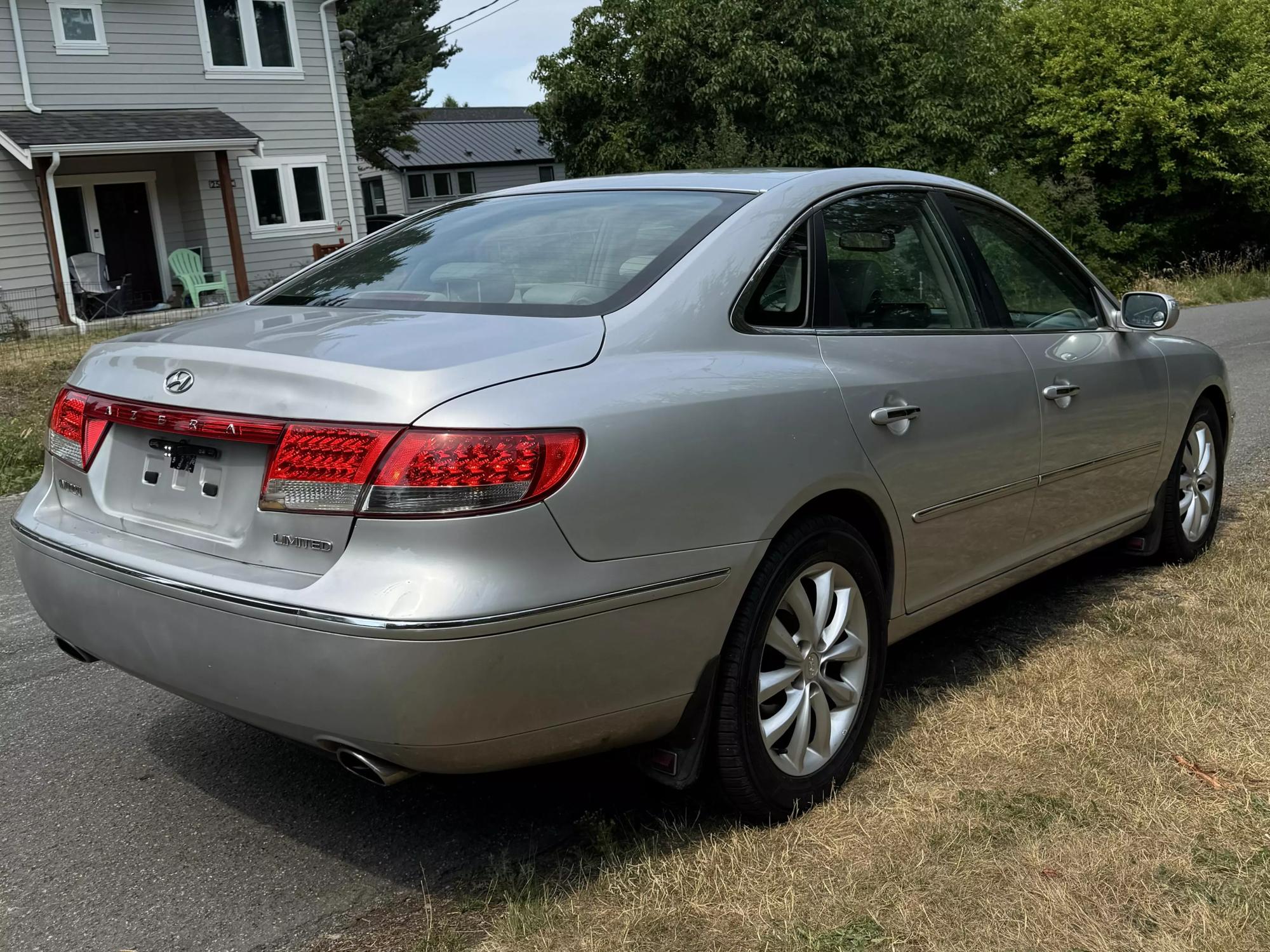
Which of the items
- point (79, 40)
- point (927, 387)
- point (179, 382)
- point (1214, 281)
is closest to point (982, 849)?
point (927, 387)

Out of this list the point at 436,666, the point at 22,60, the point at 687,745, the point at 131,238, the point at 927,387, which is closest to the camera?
the point at 436,666

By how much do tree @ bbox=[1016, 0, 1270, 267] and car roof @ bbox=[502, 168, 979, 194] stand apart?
2239cm

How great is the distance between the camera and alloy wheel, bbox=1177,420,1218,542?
5.23 m

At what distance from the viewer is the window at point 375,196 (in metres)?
55.2

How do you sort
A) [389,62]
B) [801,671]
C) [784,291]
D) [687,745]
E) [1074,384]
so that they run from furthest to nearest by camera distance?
[389,62]
[1074,384]
[784,291]
[801,671]
[687,745]

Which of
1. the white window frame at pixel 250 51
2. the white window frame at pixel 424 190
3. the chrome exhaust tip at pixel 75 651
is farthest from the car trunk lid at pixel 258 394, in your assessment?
the white window frame at pixel 424 190

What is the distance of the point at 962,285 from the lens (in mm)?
4035

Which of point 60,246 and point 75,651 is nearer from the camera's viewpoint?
point 75,651

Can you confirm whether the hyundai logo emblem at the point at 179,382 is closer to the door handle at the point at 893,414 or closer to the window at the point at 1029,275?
the door handle at the point at 893,414

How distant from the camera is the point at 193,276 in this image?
876 inches

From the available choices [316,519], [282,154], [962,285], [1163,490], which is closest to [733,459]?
[316,519]

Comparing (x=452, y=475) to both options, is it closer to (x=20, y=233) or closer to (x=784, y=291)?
(x=784, y=291)

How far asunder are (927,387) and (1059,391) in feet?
2.61

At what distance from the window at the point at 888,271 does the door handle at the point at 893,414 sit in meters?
0.26
